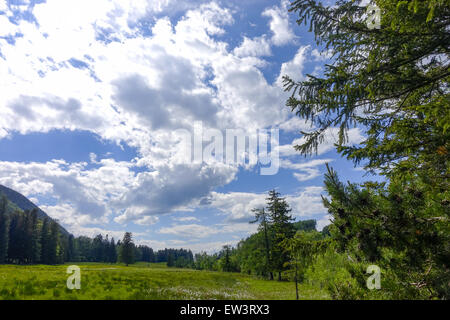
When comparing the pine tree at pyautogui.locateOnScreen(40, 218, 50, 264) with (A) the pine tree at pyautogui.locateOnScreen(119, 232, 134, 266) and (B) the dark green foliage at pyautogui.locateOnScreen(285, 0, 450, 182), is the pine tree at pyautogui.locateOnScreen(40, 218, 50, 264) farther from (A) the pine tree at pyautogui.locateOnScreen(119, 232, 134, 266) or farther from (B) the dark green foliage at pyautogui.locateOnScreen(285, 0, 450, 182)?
(B) the dark green foliage at pyautogui.locateOnScreen(285, 0, 450, 182)

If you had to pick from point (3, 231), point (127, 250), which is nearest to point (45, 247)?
point (3, 231)

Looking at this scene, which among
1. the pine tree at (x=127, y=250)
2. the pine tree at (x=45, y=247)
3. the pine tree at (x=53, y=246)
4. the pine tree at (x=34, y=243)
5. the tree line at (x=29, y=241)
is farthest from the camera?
the pine tree at (x=127, y=250)

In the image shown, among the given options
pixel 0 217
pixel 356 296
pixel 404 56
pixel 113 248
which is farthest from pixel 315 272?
pixel 113 248

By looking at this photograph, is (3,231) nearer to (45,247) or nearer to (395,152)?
(45,247)

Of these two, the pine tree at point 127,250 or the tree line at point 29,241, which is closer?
the tree line at point 29,241

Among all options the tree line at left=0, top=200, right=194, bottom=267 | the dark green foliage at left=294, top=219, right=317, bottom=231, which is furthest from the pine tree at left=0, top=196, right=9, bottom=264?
the dark green foliage at left=294, top=219, right=317, bottom=231

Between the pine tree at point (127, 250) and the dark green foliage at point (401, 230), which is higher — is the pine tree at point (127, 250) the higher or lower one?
the lower one

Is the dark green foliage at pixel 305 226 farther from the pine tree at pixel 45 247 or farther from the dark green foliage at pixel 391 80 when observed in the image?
the pine tree at pixel 45 247

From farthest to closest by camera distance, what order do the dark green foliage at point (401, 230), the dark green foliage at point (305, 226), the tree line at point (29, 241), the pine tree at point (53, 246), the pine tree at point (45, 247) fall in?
the dark green foliage at point (305, 226) → the pine tree at point (53, 246) → the pine tree at point (45, 247) → the tree line at point (29, 241) → the dark green foliage at point (401, 230)

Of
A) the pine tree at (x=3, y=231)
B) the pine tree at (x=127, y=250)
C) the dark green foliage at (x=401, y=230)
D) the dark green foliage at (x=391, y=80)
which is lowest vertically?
the pine tree at (x=127, y=250)

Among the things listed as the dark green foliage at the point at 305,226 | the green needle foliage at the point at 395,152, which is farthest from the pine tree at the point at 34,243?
the green needle foliage at the point at 395,152

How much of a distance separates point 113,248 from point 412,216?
129 metres

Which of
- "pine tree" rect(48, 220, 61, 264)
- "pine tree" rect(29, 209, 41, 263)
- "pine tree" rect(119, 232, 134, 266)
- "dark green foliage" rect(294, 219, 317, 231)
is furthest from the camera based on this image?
"pine tree" rect(119, 232, 134, 266)
